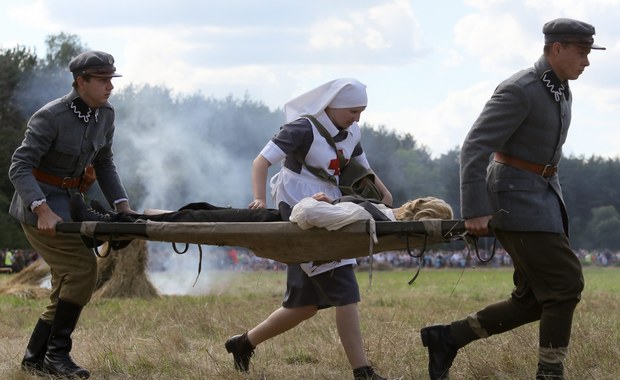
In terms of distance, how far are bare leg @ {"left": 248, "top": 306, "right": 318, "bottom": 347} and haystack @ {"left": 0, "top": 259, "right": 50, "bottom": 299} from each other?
33.0ft

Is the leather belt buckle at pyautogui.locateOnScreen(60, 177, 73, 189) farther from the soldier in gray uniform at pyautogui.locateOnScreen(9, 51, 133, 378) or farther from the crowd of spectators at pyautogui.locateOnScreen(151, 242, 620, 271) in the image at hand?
the crowd of spectators at pyautogui.locateOnScreen(151, 242, 620, 271)

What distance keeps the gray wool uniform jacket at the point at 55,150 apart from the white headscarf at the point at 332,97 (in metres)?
1.29

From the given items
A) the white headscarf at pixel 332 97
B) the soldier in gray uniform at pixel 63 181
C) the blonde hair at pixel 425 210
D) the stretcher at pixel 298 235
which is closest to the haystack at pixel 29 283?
the soldier in gray uniform at pixel 63 181

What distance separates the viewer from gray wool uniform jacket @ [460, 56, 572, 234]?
5.73 m

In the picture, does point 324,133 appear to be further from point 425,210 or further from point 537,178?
point 537,178

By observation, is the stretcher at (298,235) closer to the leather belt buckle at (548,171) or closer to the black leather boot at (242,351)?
the leather belt buckle at (548,171)

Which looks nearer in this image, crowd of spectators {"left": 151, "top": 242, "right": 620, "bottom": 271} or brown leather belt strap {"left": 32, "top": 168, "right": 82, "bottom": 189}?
brown leather belt strap {"left": 32, "top": 168, "right": 82, "bottom": 189}

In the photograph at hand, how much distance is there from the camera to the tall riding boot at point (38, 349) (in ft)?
22.9

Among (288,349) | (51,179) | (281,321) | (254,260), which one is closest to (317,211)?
(281,321)

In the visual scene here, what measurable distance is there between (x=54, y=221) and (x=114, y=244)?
378 millimetres

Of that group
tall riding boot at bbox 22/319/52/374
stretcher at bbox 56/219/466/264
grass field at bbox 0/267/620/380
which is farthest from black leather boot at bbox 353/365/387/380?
tall riding boot at bbox 22/319/52/374

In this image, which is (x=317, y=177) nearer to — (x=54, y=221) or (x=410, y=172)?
(x=54, y=221)

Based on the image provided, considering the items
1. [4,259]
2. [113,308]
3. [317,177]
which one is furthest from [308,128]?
[4,259]

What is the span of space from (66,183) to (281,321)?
1.56m
